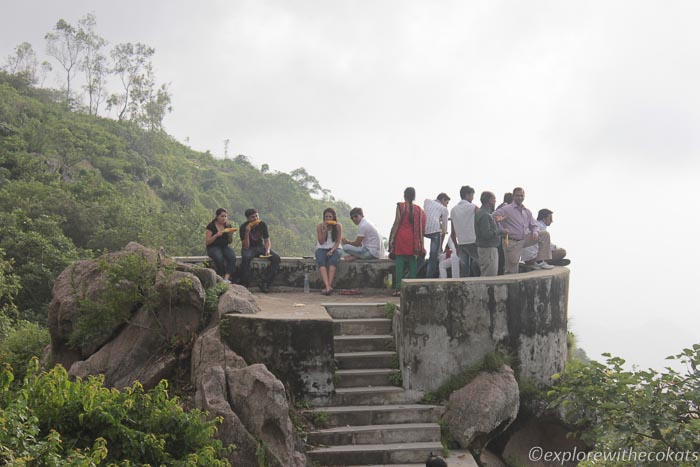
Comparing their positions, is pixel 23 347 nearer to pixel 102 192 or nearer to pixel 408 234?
pixel 408 234

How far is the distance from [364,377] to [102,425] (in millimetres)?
3445

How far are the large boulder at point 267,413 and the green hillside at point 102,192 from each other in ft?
36.0

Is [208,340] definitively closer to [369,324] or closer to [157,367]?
[157,367]

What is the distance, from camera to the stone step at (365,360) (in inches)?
338

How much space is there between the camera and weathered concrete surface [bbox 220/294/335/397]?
7.95m

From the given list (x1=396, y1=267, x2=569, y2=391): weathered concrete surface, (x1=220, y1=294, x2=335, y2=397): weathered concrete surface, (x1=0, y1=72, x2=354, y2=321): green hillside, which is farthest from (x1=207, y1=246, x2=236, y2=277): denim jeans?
(x1=0, y1=72, x2=354, y2=321): green hillside

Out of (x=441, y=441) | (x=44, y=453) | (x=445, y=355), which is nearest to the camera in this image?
(x=44, y=453)

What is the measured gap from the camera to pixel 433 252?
11125 millimetres

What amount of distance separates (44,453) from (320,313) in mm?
4219

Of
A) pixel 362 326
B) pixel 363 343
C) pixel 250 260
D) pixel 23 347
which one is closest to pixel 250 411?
pixel 363 343

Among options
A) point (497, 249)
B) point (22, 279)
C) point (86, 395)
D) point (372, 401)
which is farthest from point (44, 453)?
point (22, 279)

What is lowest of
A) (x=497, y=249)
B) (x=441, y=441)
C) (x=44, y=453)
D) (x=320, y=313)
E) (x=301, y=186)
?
(x=441, y=441)

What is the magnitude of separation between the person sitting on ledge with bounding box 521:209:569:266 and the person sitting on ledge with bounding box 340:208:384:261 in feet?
7.95

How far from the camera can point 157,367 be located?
8000 millimetres
